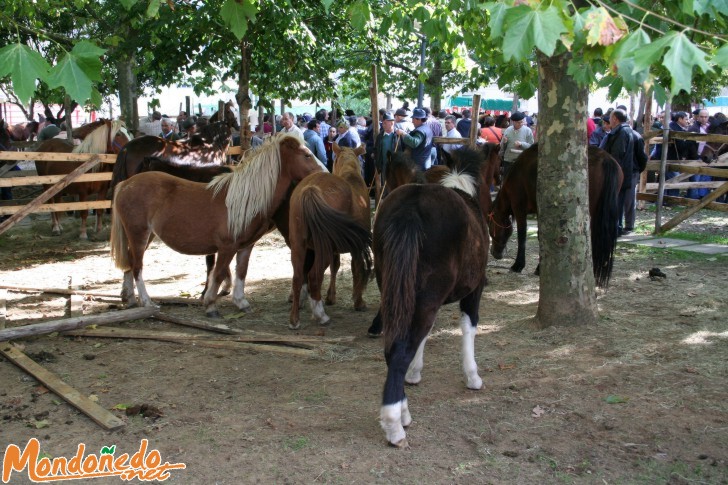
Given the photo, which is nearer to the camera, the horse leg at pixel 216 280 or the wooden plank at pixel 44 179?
Result: the horse leg at pixel 216 280

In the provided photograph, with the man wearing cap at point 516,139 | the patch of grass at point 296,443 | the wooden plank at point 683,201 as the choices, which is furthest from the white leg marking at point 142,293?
the wooden plank at point 683,201

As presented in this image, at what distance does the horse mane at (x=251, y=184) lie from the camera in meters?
6.78

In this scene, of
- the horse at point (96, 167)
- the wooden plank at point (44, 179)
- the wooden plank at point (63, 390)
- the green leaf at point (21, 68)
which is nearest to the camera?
the green leaf at point (21, 68)

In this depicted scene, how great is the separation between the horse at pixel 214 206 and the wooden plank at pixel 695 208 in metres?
6.97

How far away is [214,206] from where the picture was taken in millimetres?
6863

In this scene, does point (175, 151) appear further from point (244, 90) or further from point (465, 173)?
point (465, 173)

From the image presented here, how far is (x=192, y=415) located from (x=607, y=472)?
2.71 metres

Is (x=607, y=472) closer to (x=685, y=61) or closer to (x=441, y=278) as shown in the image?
(x=441, y=278)

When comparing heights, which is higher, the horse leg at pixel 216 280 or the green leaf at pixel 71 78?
the green leaf at pixel 71 78

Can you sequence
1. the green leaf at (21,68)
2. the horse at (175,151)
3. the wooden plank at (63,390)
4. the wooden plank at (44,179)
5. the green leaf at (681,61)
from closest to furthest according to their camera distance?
the green leaf at (681,61) < the green leaf at (21,68) < the wooden plank at (63,390) < the wooden plank at (44,179) < the horse at (175,151)

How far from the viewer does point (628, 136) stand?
10.8 meters

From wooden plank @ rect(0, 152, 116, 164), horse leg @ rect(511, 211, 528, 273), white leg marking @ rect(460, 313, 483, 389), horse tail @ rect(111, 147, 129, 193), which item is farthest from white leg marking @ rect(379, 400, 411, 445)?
wooden plank @ rect(0, 152, 116, 164)

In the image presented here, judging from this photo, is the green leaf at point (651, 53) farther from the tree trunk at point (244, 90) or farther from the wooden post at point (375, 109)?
the tree trunk at point (244, 90)

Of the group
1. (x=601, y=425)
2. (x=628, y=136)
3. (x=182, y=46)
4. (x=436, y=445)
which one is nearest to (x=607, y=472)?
(x=601, y=425)
